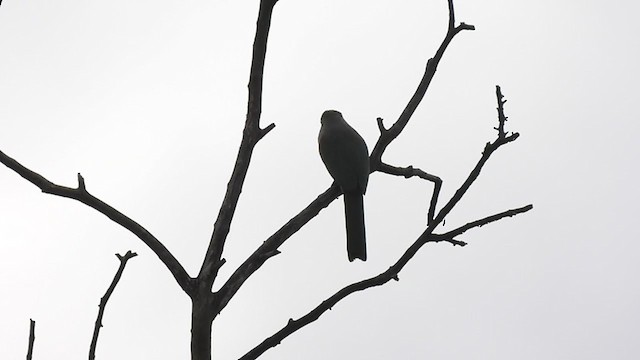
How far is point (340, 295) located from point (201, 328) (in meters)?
0.58

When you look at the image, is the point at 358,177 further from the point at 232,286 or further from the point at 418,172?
the point at 232,286

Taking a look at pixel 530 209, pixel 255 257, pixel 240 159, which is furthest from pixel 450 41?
pixel 255 257

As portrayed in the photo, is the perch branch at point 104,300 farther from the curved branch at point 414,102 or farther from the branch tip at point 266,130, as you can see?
the curved branch at point 414,102

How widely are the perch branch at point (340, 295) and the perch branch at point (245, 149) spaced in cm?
Answer: 33

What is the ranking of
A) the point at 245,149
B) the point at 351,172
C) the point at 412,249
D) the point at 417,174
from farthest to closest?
the point at 351,172
the point at 417,174
the point at 245,149
the point at 412,249

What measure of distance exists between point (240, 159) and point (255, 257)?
499 millimetres

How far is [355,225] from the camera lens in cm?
426

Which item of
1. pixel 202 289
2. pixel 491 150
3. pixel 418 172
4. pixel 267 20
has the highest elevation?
pixel 267 20

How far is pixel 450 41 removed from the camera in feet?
12.7

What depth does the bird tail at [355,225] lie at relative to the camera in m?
4.21

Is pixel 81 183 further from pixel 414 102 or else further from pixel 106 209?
pixel 414 102

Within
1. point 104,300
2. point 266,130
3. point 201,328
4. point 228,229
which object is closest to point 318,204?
point 266,130

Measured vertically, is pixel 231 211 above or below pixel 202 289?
above

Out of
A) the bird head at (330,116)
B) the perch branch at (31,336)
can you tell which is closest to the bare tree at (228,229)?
the perch branch at (31,336)
